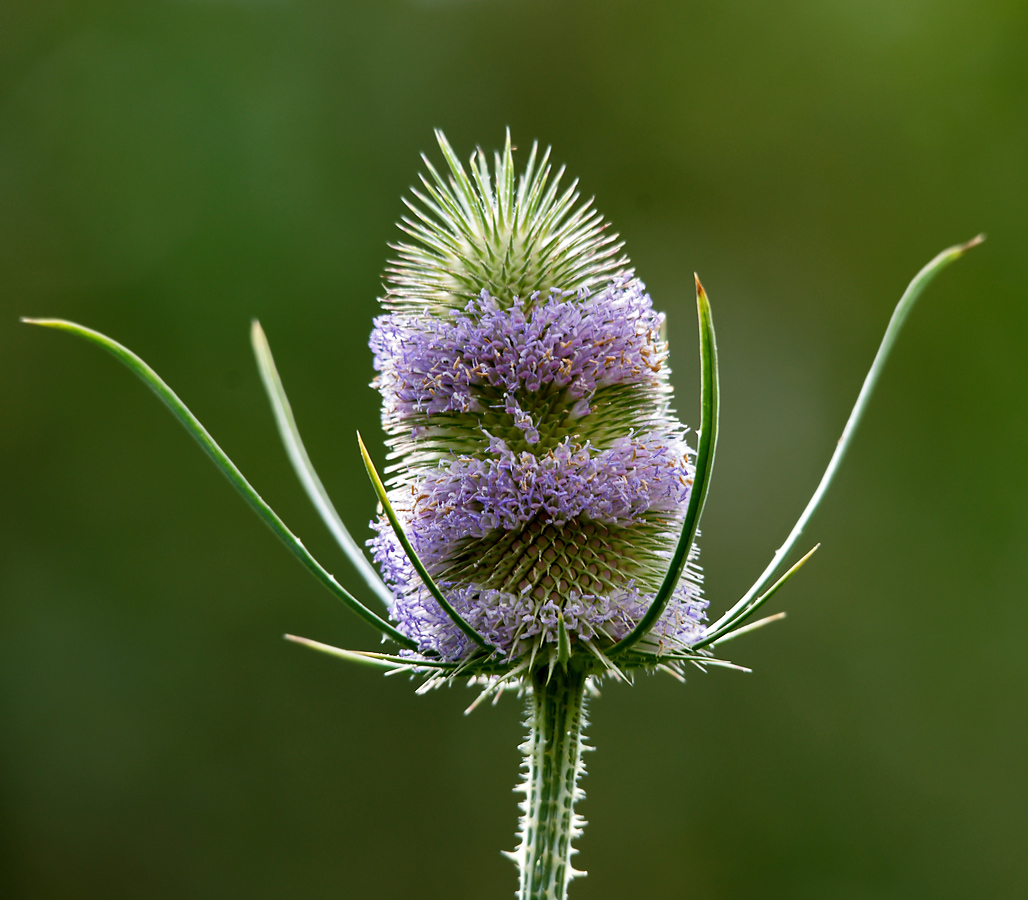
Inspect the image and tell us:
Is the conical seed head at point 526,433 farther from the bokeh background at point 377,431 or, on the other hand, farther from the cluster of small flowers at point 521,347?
the bokeh background at point 377,431

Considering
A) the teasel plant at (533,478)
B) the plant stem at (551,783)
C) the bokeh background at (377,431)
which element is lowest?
the plant stem at (551,783)

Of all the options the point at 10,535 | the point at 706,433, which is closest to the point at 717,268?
the point at 10,535

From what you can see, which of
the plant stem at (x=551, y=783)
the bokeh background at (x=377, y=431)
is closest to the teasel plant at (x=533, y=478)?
the plant stem at (x=551, y=783)

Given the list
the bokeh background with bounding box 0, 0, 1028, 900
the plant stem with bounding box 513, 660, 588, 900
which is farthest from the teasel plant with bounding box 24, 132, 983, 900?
the bokeh background with bounding box 0, 0, 1028, 900

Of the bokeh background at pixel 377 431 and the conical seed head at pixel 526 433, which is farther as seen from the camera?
the bokeh background at pixel 377 431

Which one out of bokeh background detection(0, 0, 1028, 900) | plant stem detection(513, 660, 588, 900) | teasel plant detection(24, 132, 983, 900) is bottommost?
plant stem detection(513, 660, 588, 900)

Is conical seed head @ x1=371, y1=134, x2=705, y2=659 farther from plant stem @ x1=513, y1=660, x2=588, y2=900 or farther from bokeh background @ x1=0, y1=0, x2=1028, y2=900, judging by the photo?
bokeh background @ x1=0, y1=0, x2=1028, y2=900
